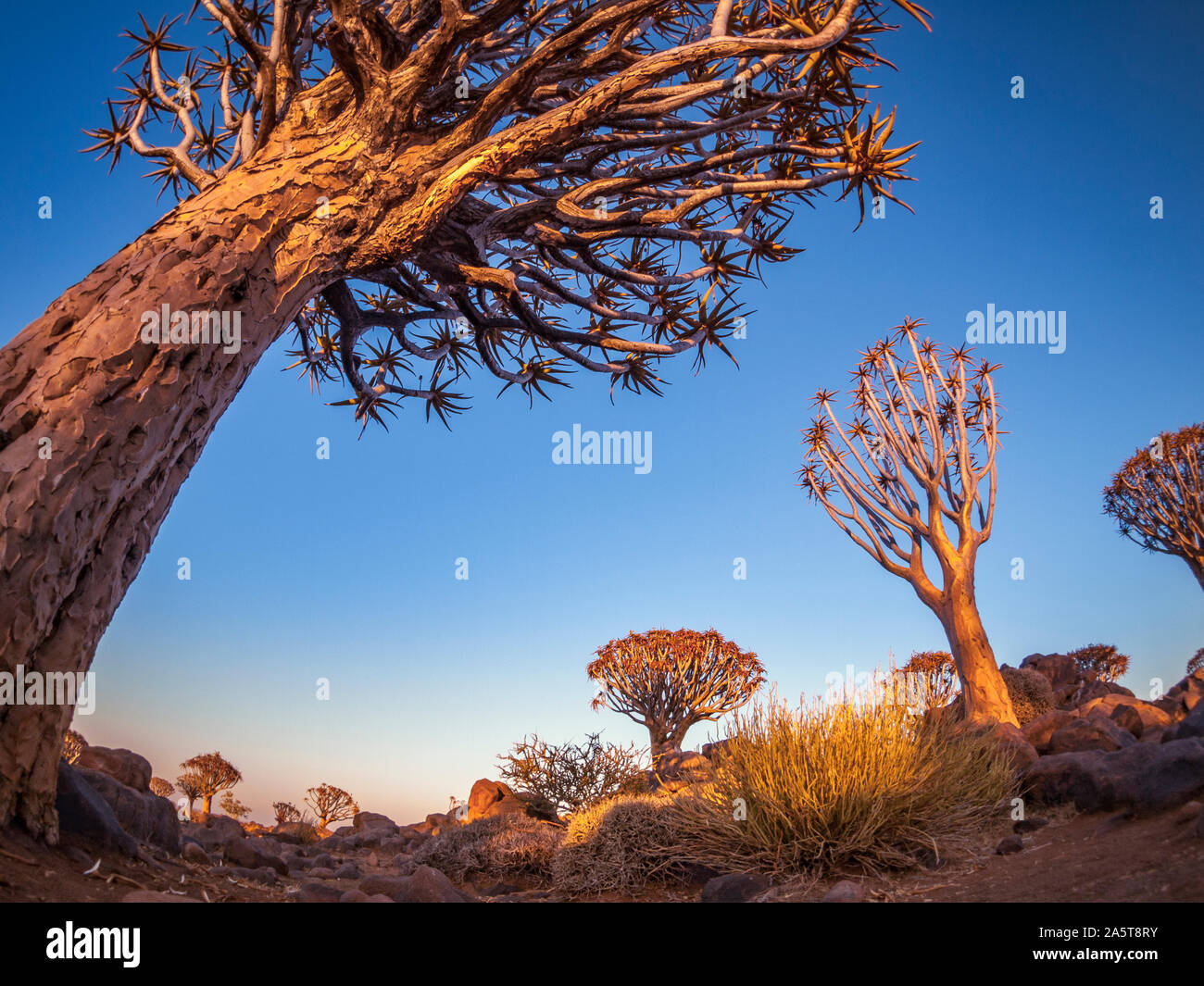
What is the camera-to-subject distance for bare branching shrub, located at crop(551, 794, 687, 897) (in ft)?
18.7

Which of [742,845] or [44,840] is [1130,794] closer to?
[742,845]

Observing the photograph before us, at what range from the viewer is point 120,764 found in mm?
7227

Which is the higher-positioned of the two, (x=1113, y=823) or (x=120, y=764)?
(x=1113, y=823)

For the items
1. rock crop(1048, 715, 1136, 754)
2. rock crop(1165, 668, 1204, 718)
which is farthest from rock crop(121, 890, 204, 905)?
rock crop(1165, 668, 1204, 718)

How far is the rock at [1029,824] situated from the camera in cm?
486

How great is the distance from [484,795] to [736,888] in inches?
291

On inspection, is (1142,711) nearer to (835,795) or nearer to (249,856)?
(835,795)

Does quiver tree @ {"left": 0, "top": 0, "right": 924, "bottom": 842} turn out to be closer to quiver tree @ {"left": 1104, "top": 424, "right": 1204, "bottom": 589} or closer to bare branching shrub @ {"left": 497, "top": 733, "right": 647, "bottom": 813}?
bare branching shrub @ {"left": 497, "top": 733, "right": 647, "bottom": 813}

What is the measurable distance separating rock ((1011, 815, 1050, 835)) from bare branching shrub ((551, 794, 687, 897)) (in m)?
2.58

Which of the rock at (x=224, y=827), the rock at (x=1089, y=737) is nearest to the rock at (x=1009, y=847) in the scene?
the rock at (x=1089, y=737)

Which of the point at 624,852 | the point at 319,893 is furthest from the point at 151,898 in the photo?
the point at 624,852

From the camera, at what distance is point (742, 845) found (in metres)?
4.96

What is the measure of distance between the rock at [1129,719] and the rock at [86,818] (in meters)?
9.40
